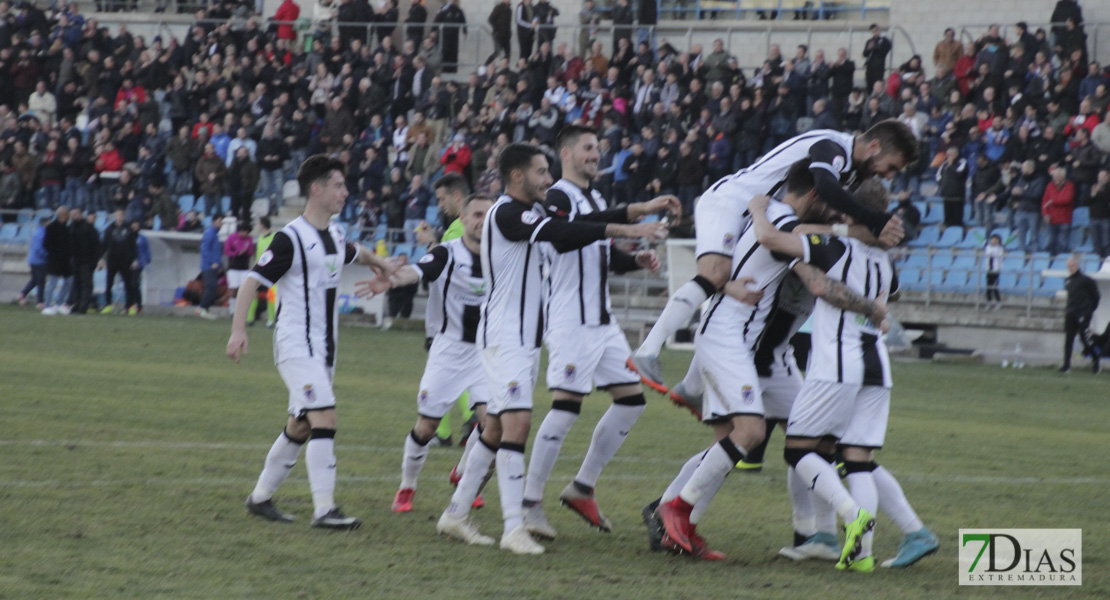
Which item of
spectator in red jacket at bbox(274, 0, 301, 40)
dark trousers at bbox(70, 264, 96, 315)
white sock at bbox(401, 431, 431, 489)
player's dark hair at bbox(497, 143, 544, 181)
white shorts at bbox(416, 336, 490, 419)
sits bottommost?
dark trousers at bbox(70, 264, 96, 315)

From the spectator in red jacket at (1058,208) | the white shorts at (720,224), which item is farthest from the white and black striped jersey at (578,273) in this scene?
the spectator in red jacket at (1058,208)

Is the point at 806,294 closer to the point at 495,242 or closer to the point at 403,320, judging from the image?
the point at 495,242

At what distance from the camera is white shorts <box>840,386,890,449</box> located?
704 cm

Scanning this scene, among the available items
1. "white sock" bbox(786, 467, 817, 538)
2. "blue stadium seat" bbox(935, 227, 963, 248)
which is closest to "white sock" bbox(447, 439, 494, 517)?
Result: "white sock" bbox(786, 467, 817, 538)

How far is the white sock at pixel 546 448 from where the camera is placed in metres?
7.73

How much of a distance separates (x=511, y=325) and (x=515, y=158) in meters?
0.92

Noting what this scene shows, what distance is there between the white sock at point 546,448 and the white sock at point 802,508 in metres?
1.29

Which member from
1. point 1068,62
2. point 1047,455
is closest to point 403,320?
point 1068,62

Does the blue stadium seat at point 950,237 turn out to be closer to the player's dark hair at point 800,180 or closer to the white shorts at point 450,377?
the white shorts at point 450,377

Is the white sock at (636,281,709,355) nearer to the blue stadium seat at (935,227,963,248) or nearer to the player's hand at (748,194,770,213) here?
the player's hand at (748,194,770,213)

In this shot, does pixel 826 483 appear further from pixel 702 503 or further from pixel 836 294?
pixel 836 294

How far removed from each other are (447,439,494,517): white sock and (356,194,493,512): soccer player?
0.94 metres

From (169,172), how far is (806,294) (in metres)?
27.1

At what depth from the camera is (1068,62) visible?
24.8 m
